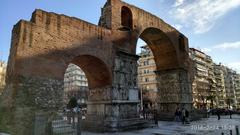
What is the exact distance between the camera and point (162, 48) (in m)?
19.7

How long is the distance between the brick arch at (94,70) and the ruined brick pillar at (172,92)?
7991 millimetres

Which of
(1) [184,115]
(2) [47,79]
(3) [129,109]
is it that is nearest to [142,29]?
(3) [129,109]

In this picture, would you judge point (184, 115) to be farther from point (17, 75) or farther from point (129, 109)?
point (17, 75)

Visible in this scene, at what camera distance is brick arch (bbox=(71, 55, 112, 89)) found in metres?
13.0

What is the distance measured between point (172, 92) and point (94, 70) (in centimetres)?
870

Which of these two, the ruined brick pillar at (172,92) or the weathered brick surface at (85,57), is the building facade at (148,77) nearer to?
the ruined brick pillar at (172,92)

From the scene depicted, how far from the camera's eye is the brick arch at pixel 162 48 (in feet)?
61.5

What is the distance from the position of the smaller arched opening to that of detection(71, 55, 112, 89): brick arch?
12.9 ft

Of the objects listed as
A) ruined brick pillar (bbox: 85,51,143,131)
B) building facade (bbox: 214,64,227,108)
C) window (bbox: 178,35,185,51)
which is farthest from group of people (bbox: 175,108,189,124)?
building facade (bbox: 214,64,227,108)

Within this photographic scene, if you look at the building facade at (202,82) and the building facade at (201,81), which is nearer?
the building facade at (202,82)

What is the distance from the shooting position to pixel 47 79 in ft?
34.3

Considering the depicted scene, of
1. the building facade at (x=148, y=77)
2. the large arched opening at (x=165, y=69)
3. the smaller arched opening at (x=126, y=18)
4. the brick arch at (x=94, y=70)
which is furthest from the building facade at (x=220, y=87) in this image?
the brick arch at (x=94, y=70)

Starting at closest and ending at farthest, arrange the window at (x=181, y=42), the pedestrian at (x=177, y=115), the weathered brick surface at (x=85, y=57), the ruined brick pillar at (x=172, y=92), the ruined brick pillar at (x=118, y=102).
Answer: the weathered brick surface at (x=85, y=57)
the ruined brick pillar at (x=118, y=102)
the pedestrian at (x=177, y=115)
the ruined brick pillar at (x=172, y=92)
the window at (x=181, y=42)

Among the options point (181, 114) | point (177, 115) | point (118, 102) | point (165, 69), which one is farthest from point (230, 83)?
point (118, 102)
